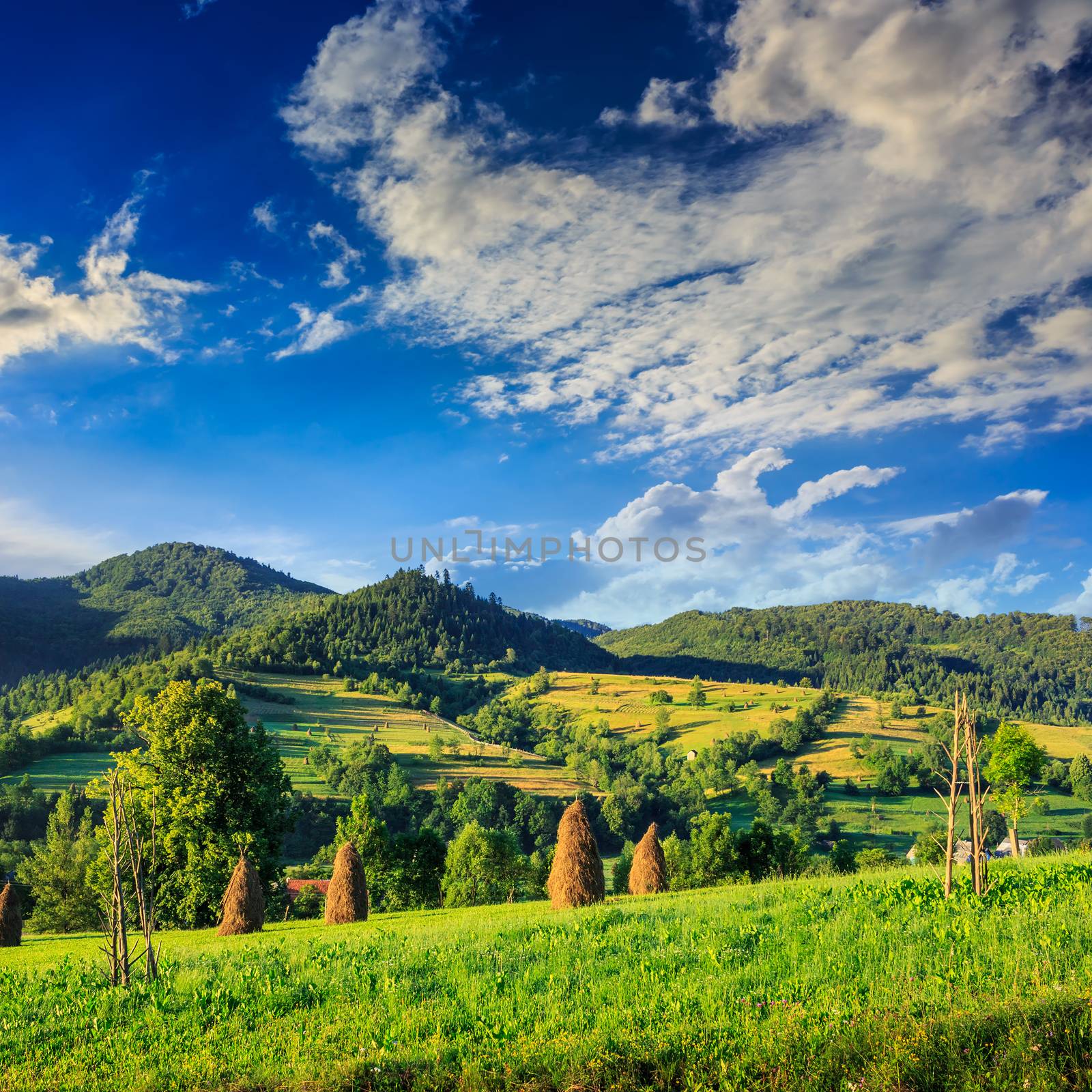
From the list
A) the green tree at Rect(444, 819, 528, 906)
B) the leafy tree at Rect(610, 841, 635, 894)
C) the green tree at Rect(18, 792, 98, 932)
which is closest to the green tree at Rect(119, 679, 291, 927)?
the green tree at Rect(444, 819, 528, 906)

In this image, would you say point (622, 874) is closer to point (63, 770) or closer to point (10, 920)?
point (10, 920)

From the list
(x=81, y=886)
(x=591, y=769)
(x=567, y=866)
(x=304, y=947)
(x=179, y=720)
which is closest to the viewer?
(x=304, y=947)

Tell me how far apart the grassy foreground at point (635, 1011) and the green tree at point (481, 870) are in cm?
4844

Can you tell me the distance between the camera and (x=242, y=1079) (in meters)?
7.27

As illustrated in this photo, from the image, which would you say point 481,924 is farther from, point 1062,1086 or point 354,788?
point 354,788

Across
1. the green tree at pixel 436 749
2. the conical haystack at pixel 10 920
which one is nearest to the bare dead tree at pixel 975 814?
the conical haystack at pixel 10 920

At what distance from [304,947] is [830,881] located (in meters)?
13.8

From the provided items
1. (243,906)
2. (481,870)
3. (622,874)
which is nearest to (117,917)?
(243,906)

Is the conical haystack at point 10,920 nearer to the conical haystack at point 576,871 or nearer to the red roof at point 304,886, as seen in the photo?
the red roof at point 304,886

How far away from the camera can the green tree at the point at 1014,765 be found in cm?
3816

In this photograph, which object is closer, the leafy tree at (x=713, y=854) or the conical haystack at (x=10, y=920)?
the conical haystack at (x=10, y=920)

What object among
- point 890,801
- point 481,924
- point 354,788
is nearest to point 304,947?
point 481,924

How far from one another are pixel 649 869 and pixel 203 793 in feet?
75.5

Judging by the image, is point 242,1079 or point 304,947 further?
point 304,947
